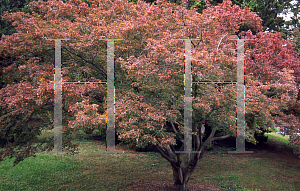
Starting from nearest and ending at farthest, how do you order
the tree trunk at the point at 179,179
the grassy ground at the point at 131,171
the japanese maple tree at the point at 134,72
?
the japanese maple tree at the point at 134,72 < the tree trunk at the point at 179,179 < the grassy ground at the point at 131,171

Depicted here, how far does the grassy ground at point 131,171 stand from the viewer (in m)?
8.03

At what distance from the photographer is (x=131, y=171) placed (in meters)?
9.95

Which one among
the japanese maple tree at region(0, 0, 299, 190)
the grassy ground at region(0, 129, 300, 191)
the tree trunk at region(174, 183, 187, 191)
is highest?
the japanese maple tree at region(0, 0, 299, 190)

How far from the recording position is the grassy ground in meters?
8.03

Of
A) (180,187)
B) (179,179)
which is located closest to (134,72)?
(179,179)

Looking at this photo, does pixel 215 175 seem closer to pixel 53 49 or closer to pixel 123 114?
pixel 123 114

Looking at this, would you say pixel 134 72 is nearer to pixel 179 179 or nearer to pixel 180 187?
pixel 179 179

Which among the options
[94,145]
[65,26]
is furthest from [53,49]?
[94,145]

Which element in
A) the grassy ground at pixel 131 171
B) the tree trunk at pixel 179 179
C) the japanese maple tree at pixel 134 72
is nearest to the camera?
the japanese maple tree at pixel 134 72

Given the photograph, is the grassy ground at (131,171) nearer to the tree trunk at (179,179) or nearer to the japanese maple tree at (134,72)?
the tree trunk at (179,179)

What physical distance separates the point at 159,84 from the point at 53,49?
3043 millimetres

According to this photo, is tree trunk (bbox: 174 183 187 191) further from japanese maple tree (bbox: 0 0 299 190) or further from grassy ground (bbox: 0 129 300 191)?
grassy ground (bbox: 0 129 300 191)

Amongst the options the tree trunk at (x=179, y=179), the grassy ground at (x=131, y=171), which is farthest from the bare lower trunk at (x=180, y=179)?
the grassy ground at (x=131, y=171)

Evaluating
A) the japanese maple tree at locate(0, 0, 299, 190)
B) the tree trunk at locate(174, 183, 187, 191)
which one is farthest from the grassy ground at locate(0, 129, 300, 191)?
the japanese maple tree at locate(0, 0, 299, 190)
